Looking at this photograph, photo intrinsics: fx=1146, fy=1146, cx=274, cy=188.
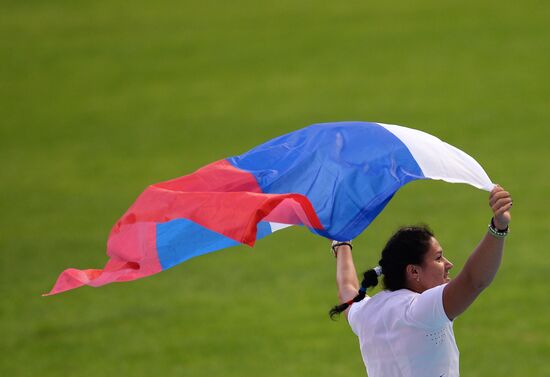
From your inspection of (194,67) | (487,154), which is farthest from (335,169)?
(194,67)

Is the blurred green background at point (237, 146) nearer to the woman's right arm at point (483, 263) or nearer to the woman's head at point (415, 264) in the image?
the woman's head at point (415, 264)

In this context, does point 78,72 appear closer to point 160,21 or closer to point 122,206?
point 160,21

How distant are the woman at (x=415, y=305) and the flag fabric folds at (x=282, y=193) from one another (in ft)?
1.05

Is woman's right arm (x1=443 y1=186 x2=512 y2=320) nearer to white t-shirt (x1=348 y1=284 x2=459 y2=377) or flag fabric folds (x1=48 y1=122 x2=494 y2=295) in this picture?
white t-shirt (x1=348 y1=284 x2=459 y2=377)

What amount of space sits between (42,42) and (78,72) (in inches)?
82.2

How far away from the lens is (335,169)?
17.2 ft

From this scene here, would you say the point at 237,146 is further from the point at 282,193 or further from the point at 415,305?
the point at 415,305

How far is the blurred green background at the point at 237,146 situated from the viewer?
1082 centimetres

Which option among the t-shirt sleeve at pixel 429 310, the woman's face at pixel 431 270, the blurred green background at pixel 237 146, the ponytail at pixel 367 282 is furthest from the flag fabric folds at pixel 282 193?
the blurred green background at pixel 237 146

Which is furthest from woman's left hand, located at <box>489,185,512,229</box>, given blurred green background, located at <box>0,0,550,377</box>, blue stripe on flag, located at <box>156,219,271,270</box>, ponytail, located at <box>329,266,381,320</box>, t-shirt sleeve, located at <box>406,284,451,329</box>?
blurred green background, located at <box>0,0,550,377</box>

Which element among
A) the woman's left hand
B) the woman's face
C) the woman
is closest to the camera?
the woman's left hand

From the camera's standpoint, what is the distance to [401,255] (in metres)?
4.70

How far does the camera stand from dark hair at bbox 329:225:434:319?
4.67 meters

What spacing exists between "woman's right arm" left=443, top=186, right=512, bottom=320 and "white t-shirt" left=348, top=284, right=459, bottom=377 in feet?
0.39
